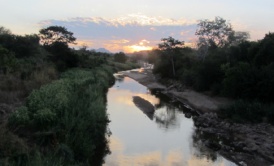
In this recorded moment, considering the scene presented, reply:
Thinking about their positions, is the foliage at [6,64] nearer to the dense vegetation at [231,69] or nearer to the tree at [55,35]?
the dense vegetation at [231,69]

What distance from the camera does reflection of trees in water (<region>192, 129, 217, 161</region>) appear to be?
70.7ft

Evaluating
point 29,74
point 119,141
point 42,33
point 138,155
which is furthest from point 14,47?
point 138,155

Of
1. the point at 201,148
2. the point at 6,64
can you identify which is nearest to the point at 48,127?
the point at 201,148

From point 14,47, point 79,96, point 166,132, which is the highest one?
point 14,47

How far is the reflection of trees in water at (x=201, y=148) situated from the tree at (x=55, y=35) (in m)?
49.0

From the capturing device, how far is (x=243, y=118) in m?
30.6

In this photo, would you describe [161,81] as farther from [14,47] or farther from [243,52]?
[14,47]

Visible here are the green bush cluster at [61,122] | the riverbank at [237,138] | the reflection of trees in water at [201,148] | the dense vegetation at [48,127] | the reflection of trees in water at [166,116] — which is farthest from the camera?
the reflection of trees in water at [166,116]

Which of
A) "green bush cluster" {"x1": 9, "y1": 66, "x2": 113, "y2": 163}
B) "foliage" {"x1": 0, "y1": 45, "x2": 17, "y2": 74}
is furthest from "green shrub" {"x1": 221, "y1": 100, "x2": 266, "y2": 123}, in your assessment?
"foliage" {"x1": 0, "y1": 45, "x2": 17, "y2": 74}

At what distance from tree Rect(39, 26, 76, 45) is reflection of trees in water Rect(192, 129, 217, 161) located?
49.0m

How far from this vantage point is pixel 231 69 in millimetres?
38188

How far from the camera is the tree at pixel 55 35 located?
230 ft

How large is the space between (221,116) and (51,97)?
20.3 m

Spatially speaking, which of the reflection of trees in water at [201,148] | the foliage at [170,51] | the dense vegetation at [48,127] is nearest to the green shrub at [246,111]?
the reflection of trees in water at [201,148]
